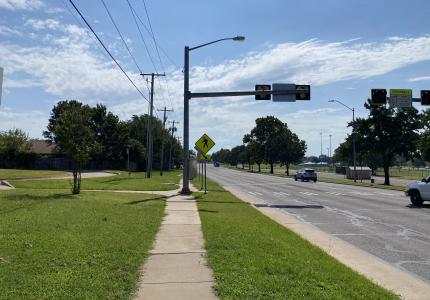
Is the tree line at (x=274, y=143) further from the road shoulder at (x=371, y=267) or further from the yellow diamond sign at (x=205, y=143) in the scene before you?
the road shoulder at (x=371, y=267)

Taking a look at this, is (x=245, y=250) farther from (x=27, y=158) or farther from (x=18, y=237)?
(x=27, y=158)

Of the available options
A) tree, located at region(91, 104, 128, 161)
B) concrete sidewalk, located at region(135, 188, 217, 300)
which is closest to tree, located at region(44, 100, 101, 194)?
concrete sidewalk, located at region(135, 188, 217, 300)

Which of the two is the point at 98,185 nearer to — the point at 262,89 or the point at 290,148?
the point at 262,89

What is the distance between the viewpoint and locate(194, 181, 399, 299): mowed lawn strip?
654cm

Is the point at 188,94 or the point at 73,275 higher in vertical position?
the point at 188,94

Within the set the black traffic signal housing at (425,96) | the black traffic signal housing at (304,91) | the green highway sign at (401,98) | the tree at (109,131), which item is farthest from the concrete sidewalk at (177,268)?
the tree at (109,131)

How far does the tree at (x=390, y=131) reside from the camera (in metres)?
53.5

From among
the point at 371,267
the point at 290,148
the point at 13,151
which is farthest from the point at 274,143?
the point at 371,267

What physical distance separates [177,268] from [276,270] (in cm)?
159

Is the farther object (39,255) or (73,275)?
(39,255)

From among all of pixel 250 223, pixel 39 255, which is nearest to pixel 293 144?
pixel 250 223

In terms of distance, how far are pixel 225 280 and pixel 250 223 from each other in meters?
7.28

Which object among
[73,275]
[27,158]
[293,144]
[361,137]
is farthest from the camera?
[293,144]

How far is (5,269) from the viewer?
7.18m
